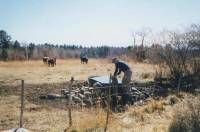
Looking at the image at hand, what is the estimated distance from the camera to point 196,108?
955 centimetres

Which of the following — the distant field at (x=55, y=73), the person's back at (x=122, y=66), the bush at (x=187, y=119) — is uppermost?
the person's back at (x=122, y=66)

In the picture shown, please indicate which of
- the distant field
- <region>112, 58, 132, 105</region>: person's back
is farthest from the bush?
the distant field

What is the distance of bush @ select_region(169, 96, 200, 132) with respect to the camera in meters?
9.22

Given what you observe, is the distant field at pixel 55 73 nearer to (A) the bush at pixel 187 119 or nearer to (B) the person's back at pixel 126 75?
(B) the person's back at pixel 126 75

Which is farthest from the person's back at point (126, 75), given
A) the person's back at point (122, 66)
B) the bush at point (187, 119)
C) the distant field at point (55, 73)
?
the distant field at point (55, 73)

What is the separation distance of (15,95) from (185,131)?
883cm

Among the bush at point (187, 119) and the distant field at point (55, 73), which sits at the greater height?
the bush at point (187, 119)

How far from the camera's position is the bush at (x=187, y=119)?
30.2 ft

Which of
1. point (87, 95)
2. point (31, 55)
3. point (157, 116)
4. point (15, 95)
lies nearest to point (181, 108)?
point (157, 116)

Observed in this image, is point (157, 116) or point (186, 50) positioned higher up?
point (186, 50)

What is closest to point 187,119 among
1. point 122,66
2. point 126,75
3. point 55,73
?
point 126,75

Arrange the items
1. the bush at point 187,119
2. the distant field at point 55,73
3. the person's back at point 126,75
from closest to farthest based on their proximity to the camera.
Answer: the bush at point 187,119, the person's back at point 126,75, the distant field at point 55,73

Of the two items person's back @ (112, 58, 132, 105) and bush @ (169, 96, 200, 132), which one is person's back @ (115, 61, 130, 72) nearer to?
person's back @ (112, 58, 132, 105)

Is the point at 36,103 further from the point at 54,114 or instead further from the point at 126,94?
the point at 126,94
